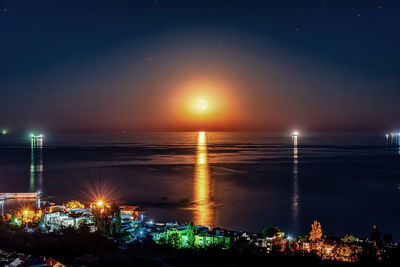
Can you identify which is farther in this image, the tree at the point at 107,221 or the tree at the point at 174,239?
the tree at the point at 107,221

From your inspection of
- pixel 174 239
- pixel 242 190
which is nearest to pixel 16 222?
pixel 174 239

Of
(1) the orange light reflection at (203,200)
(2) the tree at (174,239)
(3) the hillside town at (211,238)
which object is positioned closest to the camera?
(3) the hillside town at (211,238)

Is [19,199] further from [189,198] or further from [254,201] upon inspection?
[254,201]

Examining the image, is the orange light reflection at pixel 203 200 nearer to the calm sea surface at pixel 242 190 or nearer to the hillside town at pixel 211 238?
the calm sea surface at pixel 242 190

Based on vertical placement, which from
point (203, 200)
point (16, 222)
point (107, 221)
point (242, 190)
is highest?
point (107, 221)

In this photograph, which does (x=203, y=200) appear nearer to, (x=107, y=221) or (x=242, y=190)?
(x=242, y=190)

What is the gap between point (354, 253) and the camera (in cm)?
1091

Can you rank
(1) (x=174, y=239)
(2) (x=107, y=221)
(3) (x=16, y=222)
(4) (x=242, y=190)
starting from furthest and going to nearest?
(4) (x=242, y=190)
(3) (x=16, y=222)
(2) (x=107, y=221)
(1) (x=174, y=239)

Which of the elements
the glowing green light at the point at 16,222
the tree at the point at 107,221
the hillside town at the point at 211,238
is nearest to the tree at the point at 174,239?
the hillside town at the point at 211,238

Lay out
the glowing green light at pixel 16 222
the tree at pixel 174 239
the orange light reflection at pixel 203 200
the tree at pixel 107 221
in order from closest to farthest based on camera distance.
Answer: the tree at pixel 174 239 < the tree at pixel 107 221 < the glowing green light at pixel 16 222 < the orange light reflection at pixel 203 200

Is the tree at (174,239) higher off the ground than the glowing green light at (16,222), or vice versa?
the glowing green light at (16,222)

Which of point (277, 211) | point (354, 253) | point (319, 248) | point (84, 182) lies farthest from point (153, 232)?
point (84, 182)

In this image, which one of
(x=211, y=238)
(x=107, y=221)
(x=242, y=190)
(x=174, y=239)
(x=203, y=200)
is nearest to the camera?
(x=211, y=238)

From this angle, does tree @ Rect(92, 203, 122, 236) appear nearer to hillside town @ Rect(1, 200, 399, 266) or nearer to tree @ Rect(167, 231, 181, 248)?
hillside town @ Rect(1, 200, 399, 266)
